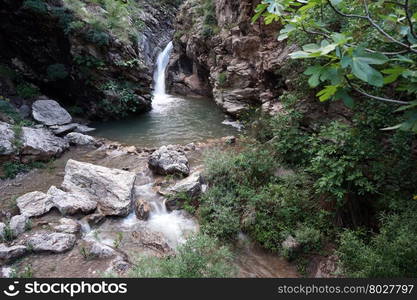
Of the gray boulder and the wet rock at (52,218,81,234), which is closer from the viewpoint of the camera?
the gray boulder

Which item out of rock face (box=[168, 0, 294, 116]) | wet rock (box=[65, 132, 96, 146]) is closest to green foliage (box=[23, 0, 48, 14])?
wet rock (box=[65, 132, 96, 146])

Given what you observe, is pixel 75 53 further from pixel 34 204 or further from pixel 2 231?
pixel 2 231

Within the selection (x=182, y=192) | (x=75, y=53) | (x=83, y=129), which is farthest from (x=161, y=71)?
(x=182, y=192)

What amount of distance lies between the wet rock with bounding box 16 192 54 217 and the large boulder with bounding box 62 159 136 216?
47cm

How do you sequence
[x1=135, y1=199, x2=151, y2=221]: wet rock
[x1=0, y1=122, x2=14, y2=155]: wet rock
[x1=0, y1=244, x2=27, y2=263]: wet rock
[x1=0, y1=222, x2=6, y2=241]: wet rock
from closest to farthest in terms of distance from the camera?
[x1=0, y1=244, x2=27, y2=263]: wet rock
[x1=0, y1=222, x2=6, y2=241]: wet rock
[x1=135, y1=199, x2=151, y2=221]: wet rock
[x1=0, y1=122, x2=14, y2=155]: wet rock

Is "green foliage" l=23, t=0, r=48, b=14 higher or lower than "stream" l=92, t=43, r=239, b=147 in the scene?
higher

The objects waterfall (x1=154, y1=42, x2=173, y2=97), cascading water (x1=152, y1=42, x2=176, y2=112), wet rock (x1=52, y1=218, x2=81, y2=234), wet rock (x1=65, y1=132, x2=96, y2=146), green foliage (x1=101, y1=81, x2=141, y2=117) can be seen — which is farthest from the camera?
waterfall (x1=154, y1=42, x2=173, y2=97)

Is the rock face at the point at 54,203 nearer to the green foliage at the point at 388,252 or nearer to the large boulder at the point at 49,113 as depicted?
the green foliage at the point at 388,252

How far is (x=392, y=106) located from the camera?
3.60 meters

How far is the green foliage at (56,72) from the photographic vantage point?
10.6 meters

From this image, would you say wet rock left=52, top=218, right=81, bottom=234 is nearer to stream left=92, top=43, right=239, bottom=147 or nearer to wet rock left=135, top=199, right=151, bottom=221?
Result: wet rock left=135, top=199, right=151, bottom=221

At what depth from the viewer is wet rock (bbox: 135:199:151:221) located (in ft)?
17.2

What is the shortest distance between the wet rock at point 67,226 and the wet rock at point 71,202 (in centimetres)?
24

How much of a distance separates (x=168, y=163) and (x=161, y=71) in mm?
12669
